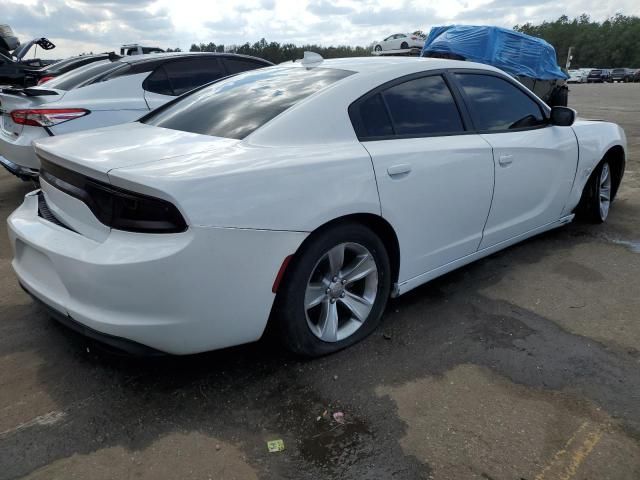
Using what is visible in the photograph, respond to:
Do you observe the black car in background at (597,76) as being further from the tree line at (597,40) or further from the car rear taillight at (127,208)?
the car rear taillight at (127,208)

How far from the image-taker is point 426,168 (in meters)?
2.95

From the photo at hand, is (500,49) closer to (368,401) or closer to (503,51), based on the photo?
(503,51)

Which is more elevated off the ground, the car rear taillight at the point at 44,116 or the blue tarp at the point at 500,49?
the blue tarp at the point at 500,49

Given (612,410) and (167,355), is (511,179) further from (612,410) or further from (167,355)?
(167,355)

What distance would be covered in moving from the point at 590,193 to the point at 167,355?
4069 mm

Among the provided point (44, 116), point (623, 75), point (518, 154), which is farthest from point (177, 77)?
point (623, 75)

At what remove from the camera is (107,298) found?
215 centimetres

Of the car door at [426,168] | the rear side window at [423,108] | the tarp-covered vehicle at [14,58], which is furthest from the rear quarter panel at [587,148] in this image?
the tarp-covered vehicle at [14,58]

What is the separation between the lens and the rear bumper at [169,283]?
6.84 ft

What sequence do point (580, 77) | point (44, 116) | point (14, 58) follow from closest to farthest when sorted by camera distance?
point (44, 116) → point (14, 58) → point (580, 77)

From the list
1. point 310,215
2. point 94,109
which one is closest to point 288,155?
point 310,215

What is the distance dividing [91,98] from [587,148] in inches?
190

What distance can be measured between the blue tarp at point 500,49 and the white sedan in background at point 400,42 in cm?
1415

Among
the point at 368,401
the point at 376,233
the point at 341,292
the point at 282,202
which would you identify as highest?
the point at 282,202
